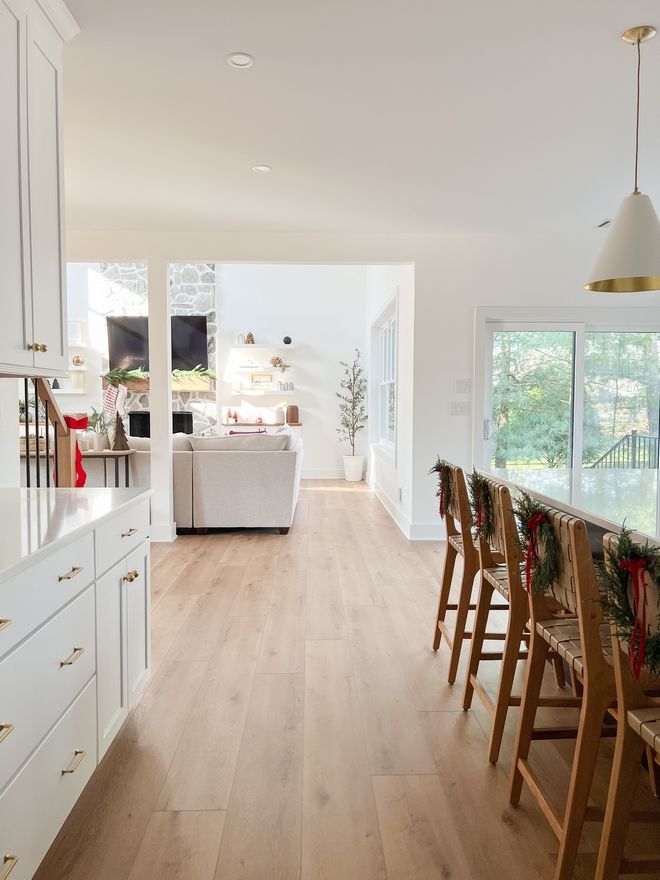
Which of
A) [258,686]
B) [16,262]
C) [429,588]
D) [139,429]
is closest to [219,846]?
[258,686]

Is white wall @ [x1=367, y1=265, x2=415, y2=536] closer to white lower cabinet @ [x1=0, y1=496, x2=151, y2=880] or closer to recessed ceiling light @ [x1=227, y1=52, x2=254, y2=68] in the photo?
recessed ceiling light @ [x1=227, y1=52, x2=254, y2=68]

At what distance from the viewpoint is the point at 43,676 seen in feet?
5.06

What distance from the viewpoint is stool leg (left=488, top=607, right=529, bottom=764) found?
208cm

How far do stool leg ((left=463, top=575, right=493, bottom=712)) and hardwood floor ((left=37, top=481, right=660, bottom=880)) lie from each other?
0.31 ft

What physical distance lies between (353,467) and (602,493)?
7199 millimetres

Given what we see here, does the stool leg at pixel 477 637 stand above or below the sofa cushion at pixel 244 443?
below

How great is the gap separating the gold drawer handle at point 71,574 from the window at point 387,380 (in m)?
5.58

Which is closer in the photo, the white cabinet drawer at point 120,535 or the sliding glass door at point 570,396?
the white cabinet drawer at point 120,535

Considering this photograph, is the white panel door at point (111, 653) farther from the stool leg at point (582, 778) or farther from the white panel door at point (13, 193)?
the stool leg at point (582, 778)

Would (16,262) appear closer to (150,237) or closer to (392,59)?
(392,59)

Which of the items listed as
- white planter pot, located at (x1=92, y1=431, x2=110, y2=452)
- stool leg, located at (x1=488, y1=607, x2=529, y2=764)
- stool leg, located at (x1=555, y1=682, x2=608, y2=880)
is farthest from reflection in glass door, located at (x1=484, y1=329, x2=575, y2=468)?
stool leg, located at (x1=555, y1=682, x2=608, y2=880)

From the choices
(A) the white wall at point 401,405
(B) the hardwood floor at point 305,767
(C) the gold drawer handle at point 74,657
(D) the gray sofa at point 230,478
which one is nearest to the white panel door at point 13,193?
(C) the gold drawer handle at point 74,657

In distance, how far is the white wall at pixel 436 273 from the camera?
5453mm

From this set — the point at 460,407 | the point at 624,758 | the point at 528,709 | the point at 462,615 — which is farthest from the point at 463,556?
the point at 460,407
